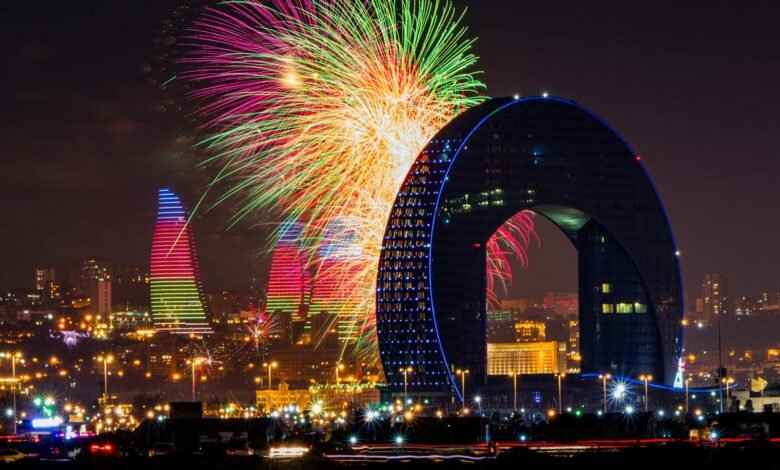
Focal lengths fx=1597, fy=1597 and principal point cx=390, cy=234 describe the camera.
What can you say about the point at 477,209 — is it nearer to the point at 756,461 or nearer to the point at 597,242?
the point at 597,242

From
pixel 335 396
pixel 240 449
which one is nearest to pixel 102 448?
pixel 240 449

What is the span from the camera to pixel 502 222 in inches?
5571

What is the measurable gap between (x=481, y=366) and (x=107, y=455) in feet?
274

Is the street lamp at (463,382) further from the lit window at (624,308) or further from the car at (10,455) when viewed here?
the car at (10,455)

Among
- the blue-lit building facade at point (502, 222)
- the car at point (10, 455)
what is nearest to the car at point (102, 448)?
the car at point (10, 455)

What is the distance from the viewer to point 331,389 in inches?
7328

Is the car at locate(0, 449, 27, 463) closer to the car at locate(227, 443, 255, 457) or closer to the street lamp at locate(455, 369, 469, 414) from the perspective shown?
the car at locate(227, 443, 255, 457)

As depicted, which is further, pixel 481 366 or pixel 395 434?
pixel 481 366

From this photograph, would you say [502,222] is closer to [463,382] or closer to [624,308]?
[624,308]

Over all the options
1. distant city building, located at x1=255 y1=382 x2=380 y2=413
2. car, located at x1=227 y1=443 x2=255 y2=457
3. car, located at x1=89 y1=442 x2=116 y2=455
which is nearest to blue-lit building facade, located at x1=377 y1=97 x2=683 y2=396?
distant city building, located at x1=255 y1=382 x2=380 y2=413

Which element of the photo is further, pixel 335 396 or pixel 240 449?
pixel 335 396

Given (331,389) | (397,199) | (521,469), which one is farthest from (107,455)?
(331,389)

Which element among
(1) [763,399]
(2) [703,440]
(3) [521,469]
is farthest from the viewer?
(1) [763,399]

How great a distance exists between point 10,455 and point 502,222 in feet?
262
